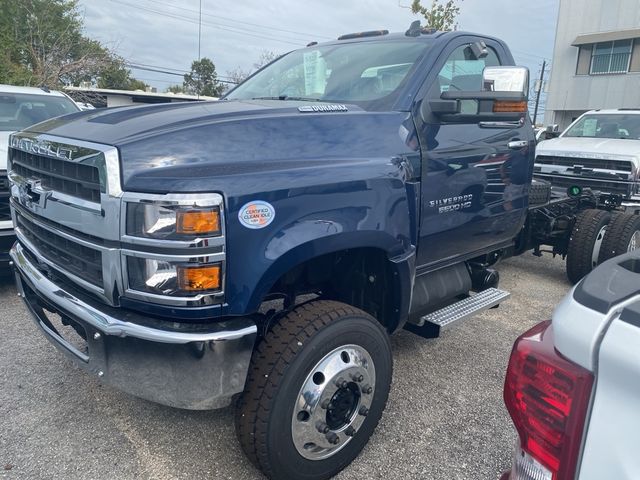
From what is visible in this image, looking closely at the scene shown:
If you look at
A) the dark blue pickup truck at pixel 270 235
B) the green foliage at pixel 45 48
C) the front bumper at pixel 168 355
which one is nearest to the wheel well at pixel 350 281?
the dark blue pickup truck at pixel 270 235

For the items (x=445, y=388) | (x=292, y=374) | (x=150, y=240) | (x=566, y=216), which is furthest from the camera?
(x=566, y=216)

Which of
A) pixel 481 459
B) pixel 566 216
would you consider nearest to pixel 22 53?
pixel 566 216

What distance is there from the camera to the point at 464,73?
3332mm

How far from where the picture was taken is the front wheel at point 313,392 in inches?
82.7

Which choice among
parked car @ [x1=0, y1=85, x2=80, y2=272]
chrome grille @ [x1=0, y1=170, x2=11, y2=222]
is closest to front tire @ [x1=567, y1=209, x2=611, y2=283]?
chrome grille @ [x1=0, y1=170, x2=11, y2=222]

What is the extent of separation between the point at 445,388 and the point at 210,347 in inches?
73.9

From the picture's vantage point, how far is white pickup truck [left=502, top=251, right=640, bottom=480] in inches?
38.1

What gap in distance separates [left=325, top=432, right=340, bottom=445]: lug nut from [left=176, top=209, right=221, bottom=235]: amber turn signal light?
1.08 m

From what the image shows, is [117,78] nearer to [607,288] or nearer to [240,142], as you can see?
[240,142]

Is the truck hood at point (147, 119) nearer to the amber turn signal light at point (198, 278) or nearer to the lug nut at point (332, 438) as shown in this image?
the amber turn signal light at point (198, 278)

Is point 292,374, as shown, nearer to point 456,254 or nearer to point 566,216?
point 456,254

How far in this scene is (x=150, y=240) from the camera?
1.85 meters

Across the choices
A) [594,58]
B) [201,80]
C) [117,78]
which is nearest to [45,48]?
[117,78]

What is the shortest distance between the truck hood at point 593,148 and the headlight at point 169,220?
6888mm
